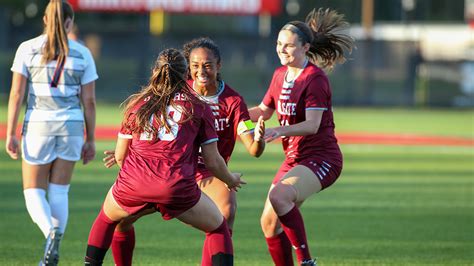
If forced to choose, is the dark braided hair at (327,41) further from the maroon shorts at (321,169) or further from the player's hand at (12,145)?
the player's hand at (12,145)

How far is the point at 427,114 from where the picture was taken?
32469 mm

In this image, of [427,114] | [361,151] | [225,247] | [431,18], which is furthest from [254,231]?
[431,18]

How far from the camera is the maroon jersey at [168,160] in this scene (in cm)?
602

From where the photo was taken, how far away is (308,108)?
7375mm

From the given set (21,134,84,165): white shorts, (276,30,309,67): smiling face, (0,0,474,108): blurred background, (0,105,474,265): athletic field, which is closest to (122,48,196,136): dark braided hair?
(276,30,309,67): smiling face

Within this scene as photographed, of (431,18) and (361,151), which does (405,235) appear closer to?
(361,151)

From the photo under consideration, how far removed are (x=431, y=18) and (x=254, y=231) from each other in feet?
154

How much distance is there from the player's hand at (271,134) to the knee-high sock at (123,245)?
3.69 ft

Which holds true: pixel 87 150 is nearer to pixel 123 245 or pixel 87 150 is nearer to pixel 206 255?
pixel 123 245

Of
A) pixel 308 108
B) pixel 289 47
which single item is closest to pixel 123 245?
pixel 308 108

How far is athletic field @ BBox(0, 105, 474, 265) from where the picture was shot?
8719 millimetres

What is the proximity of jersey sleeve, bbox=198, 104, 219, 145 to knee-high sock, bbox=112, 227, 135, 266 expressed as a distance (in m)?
0.91

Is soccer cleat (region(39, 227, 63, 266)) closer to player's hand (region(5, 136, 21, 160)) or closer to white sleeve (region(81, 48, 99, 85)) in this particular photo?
player's hand (region(5, 136, 21, 160))

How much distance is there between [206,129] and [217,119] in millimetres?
895
